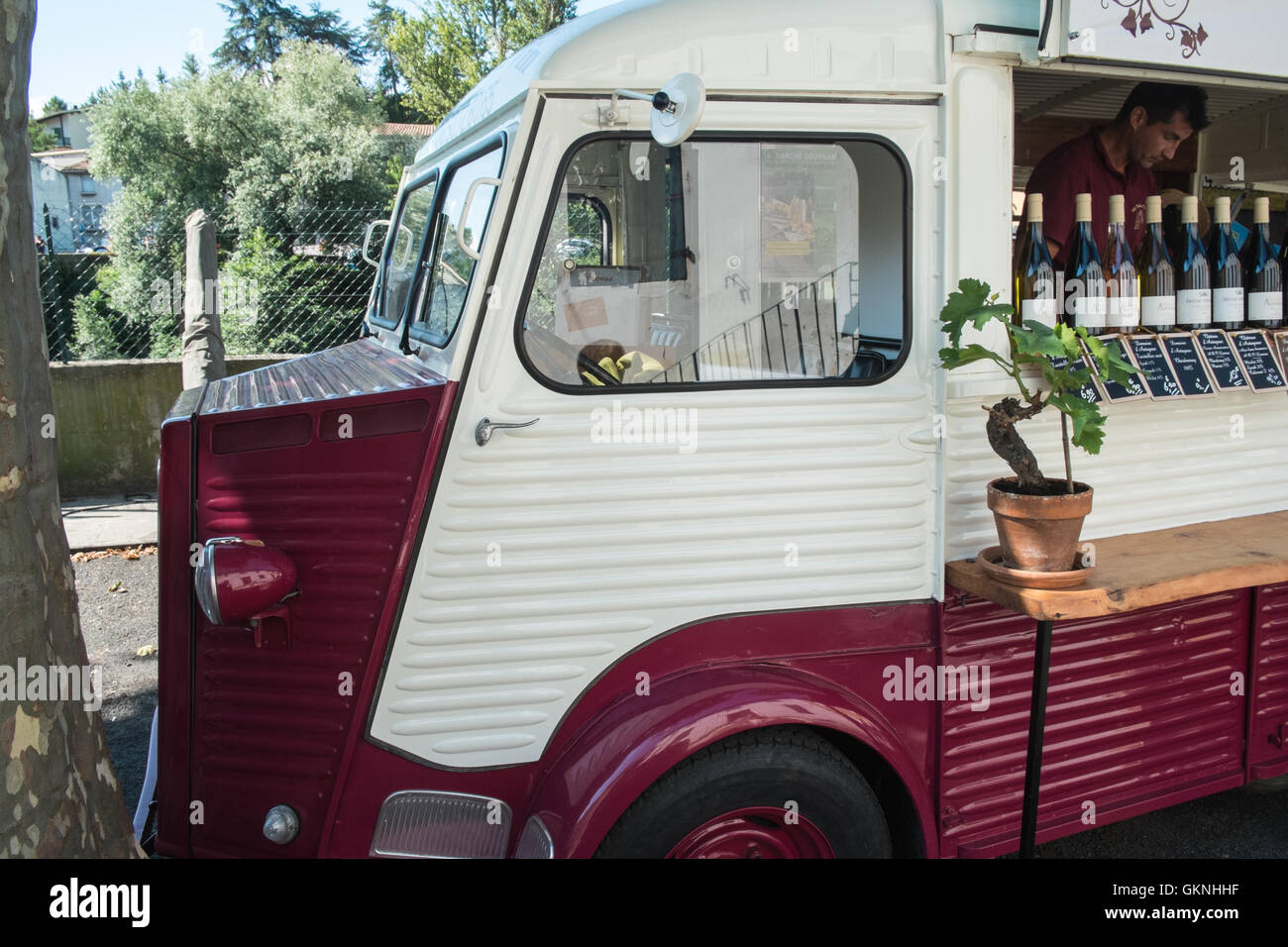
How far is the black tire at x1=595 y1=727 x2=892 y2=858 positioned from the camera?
2148mm

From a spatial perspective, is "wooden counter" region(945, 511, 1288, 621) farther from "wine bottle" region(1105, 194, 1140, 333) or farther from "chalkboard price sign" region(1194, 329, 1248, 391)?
"wine bottle" region(1105, 194, 1140, 333)

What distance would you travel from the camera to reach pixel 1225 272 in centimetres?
283

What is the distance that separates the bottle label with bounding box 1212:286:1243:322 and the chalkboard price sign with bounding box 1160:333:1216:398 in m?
0.19

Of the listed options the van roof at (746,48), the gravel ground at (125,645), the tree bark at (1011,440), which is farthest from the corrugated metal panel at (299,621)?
the gravel ground at (125,645)

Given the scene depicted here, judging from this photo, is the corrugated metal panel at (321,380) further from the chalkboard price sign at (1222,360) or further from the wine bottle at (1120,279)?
the chalkboard price sign at (1222,360)

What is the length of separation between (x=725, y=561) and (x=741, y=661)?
0.24 metres

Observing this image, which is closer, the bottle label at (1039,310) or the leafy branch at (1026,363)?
the leafy branch at (1026,363)

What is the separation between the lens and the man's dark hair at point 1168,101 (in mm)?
2967

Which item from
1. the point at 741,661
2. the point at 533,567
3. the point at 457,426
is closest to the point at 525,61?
the point at 457,426

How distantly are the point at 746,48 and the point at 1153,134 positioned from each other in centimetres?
161

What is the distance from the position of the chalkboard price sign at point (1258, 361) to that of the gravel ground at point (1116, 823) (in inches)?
66.3
